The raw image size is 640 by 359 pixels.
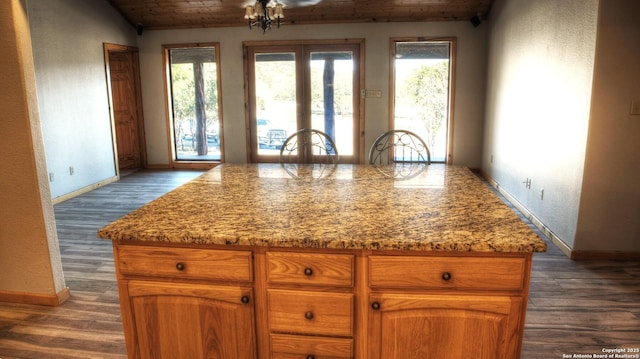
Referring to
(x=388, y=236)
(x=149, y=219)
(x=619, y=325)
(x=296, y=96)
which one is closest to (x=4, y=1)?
(x=149, y=219)

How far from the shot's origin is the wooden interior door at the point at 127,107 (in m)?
6.86

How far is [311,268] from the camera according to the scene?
1.38m

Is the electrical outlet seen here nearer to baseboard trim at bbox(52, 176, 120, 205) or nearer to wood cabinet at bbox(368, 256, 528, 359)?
baseboard trim at bbox(52, 176, 120, 205)

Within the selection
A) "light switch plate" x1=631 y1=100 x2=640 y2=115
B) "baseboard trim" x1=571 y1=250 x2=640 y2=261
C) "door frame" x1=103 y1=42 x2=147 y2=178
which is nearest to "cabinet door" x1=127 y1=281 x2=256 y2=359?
"baseboard trim" x1=571 y1=250 x2=640 y2=261

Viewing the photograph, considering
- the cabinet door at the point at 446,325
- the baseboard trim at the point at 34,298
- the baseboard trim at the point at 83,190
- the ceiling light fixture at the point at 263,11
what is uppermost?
the ceiling light fixture at the point at 263,11

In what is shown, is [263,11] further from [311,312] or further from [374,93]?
[311,312]

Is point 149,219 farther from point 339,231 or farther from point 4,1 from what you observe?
point 4,1

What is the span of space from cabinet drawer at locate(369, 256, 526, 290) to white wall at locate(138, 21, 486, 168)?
5.28 meters

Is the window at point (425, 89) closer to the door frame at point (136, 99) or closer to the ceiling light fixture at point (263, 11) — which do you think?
the ceiling light fixture at point (263, 11)

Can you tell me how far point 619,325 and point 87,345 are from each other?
2970 millimetres

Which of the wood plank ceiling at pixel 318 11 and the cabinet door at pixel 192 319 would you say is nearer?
the cabinet door at pixel 192 319

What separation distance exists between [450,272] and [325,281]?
401mm

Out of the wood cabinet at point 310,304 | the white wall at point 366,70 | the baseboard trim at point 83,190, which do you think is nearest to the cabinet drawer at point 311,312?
the wood cabinet at point 310,304

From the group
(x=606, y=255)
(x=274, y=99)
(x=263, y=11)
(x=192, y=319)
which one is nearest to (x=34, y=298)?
(x=192, y=319)
